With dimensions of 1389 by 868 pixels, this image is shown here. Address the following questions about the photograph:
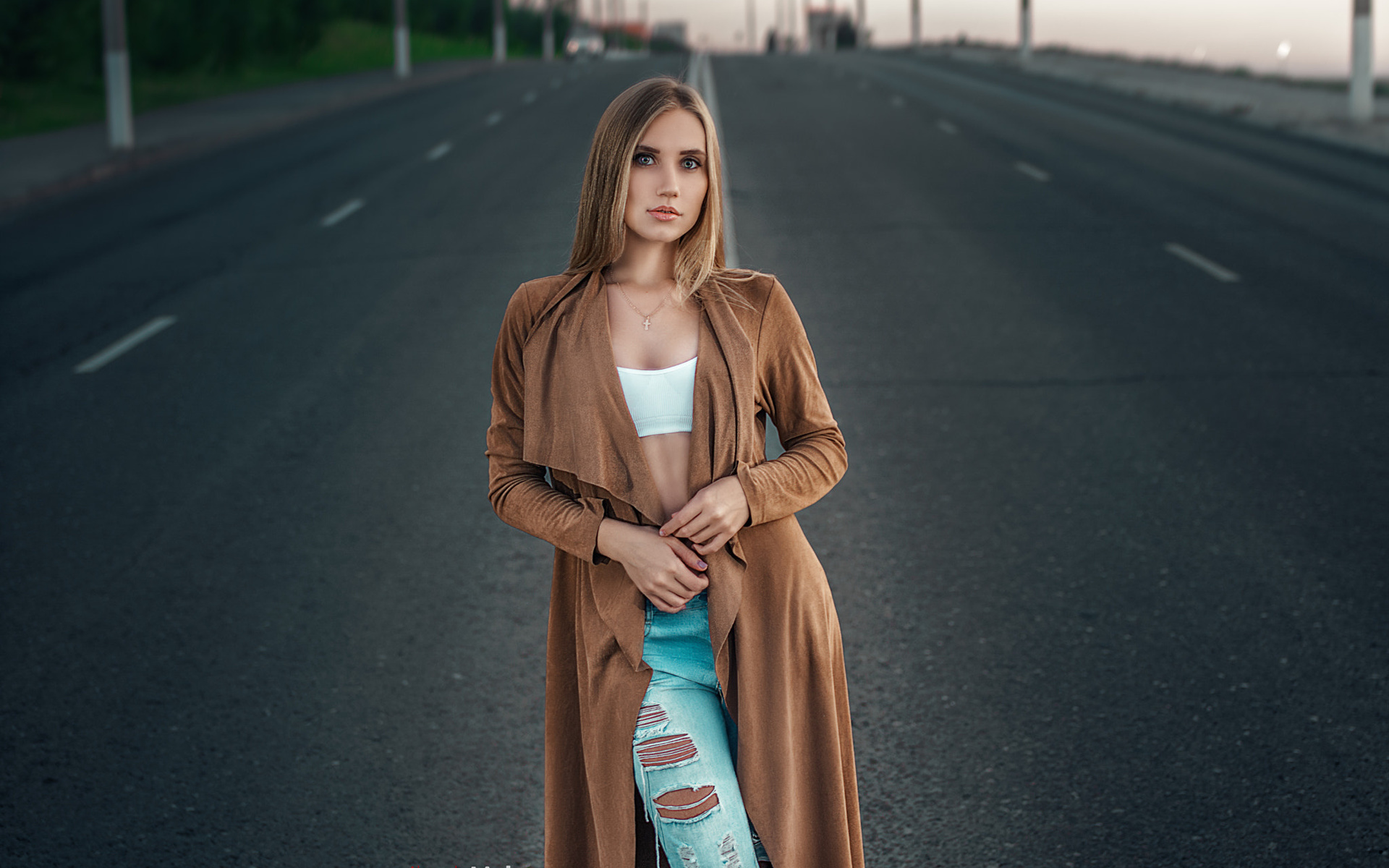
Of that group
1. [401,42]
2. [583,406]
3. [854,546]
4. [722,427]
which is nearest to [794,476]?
[722,427]

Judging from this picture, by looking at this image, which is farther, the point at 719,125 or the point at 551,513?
the point at 719,125

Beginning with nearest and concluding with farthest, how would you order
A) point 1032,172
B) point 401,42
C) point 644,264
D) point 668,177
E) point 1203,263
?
point 668,177
point 644,264
point 1203,263
point 1032,172
point 401,42

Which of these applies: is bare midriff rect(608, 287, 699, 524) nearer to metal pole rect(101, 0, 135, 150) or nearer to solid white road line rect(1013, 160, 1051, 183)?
solid white road line rect(1013, 160, 1051, 183)

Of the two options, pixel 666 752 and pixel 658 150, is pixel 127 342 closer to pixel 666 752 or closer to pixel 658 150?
pixel 658 150

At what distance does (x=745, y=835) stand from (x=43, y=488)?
5.42m

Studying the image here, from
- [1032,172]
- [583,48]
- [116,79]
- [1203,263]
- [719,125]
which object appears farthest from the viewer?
[583,48]

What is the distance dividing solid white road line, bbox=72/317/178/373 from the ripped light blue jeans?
24.8 feet

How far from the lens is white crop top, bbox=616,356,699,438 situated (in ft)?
7.27

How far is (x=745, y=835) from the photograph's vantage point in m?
2.16

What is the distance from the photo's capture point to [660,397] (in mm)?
2225

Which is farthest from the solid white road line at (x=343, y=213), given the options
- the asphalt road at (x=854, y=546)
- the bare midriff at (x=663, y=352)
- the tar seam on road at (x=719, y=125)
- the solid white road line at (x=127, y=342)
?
the bare midriff at (x=663, y=352)

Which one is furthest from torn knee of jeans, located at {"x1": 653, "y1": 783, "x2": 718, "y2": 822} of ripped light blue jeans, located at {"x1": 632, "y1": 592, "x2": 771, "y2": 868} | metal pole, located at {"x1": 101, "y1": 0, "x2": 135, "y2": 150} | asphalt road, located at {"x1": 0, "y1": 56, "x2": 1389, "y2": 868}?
metal pole, located at {"x1": 101, "y1": 0, "x2": 135, "y2": 150}

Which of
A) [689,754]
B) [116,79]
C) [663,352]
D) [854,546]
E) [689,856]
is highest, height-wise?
[116,79]

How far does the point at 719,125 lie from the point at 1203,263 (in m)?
12.5
